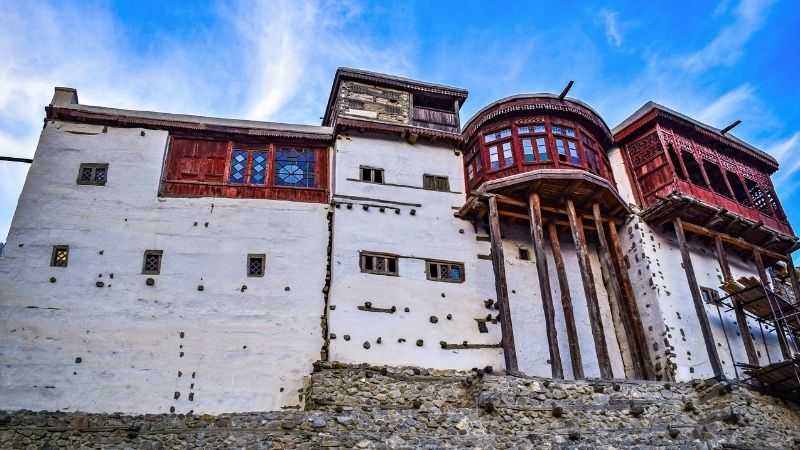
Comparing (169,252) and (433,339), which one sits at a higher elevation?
(169,252)

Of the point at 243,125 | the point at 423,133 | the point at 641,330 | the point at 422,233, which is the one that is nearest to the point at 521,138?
the point at 423,133

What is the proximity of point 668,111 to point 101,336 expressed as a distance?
20130 millimetres

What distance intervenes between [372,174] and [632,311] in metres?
9.57

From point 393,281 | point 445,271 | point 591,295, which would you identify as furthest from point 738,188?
point 393,281

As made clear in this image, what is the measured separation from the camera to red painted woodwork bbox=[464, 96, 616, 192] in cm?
2062

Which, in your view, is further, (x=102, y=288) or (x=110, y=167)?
(x=110, y=167)

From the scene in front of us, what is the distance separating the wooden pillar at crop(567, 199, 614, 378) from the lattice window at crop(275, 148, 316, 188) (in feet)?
27.8

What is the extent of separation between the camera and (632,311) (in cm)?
2033

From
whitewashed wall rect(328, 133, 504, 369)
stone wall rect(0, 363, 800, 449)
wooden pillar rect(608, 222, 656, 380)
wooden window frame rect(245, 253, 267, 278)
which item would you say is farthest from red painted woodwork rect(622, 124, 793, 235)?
wooden window frame rect(245, 253, 267, 278)

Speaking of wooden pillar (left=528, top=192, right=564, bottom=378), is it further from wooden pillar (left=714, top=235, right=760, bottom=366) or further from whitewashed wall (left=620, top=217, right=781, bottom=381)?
wooden pillar (left=714, top=235, right=760, bottom=366)

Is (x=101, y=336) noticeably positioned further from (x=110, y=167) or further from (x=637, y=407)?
(x=637, y=407)

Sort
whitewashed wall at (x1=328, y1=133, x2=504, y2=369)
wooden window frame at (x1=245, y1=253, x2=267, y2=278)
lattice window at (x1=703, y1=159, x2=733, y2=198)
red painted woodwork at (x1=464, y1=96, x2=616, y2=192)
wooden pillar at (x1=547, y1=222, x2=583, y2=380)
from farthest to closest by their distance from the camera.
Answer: lattice window at (x1=703, y1=159, x2=733, y2=198) → red painted woodwork at (x1=464, y1=96, x2=616, y2=192) → wooden window frame at (x1=245, y1=253, x2=267, y2=278) → wooden pillar at (x1=547, y1=222, x2=583, y2=380) → whitewashed wall at (x1=328, y1=133, x2=504, y2=369)

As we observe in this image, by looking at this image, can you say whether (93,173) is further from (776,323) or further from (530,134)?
(776,323)

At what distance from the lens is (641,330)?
19.9 m
